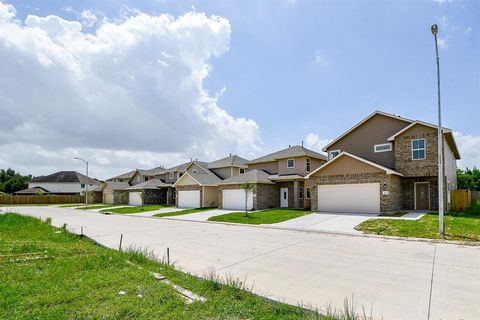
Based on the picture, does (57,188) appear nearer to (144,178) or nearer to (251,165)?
(144,178)

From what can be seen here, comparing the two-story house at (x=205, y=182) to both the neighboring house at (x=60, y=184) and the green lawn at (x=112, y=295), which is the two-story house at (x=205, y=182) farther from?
the neighboring house at (x=60, y=184)

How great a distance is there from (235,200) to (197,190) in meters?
6.00

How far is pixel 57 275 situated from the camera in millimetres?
6781

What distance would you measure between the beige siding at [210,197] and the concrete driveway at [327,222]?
47.4 ft

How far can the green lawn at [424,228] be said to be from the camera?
13.4m

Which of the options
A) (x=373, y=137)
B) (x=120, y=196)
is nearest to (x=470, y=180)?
(x=373, y=137)

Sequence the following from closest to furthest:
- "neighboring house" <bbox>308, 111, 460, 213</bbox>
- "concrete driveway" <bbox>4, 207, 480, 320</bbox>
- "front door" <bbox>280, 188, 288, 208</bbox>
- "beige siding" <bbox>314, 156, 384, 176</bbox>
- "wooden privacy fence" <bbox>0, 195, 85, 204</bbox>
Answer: "concrete driveway" <bbox>4, 207, 480, 320</bbox> < "neighboring house" <bbox>308, 111, 460, 213</bbox> < "beige siding" <bbox>314, 156, 384, 176</bbox> < "front door" <bbox>280, 188, 288, 208</bbox> < "wooden privacy fence" <bbox>0, 195, 85, 204</bbox>

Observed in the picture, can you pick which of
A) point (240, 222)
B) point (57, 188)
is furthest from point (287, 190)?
point (57, 188)

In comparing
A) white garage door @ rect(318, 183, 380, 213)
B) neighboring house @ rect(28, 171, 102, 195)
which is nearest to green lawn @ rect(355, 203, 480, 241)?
white garage door @ rect(318, 183, 380, 213)

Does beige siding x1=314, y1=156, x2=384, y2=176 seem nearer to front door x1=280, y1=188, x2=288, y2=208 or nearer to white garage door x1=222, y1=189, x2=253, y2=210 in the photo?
front door x1=280, y1=188, x2=288, y2=208

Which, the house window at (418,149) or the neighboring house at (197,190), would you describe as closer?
the house window at (418,149)

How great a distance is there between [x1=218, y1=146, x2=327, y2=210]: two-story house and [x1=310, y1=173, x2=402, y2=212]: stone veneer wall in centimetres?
372

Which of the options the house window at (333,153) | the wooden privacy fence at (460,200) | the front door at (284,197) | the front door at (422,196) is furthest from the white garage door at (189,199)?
the wooden privacy fence at (460,200)

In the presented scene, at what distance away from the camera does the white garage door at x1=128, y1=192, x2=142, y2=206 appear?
43509 millimetres
